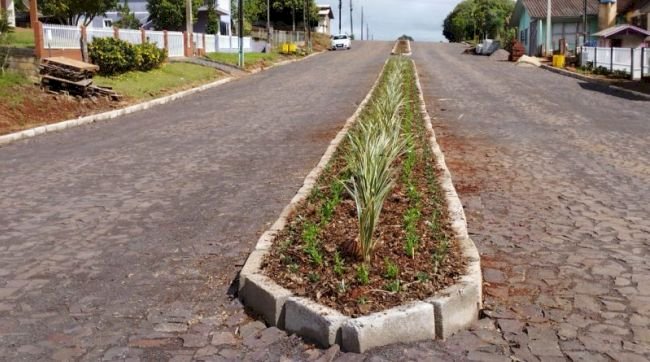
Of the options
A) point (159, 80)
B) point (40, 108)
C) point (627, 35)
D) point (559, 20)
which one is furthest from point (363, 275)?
point (559, 20)

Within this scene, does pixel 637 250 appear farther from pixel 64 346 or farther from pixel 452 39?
pixel 452 39

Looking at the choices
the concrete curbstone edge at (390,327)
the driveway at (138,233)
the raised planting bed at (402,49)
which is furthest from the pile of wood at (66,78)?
the raised planting bed at (402,49)

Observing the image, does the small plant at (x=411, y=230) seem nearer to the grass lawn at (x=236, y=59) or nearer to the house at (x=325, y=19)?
the grass lawn at (x=236, y=59)

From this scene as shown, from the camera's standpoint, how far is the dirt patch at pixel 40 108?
14.6 metres

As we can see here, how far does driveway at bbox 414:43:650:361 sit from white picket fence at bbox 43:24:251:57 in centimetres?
1207

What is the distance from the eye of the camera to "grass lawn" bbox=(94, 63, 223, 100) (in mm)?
20688

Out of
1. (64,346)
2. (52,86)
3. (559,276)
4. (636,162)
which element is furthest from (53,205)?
(52,86)

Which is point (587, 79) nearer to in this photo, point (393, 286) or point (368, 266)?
point (368, 266)

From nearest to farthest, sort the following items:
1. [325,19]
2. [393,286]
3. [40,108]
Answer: [393,286] < [40,108] < [325,19]

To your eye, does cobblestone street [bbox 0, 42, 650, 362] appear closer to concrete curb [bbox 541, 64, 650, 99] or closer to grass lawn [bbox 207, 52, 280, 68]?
concrete curb [bbox 541, 64, 650, 99]

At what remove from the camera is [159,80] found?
77.5 ft

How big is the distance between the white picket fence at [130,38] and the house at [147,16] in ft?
31.7

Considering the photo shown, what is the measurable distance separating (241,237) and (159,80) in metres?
18.7

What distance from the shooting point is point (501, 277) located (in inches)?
190
